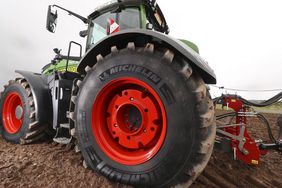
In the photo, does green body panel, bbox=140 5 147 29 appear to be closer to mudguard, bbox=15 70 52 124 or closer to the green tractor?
the green tractor

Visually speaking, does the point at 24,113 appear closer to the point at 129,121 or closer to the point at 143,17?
the point at 129,121

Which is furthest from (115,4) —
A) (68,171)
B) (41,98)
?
(68,171)

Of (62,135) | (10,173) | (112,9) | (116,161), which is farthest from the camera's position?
(112,9)

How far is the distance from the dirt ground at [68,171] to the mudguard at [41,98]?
1.41ft

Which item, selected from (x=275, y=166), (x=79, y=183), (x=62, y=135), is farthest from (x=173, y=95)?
(x=275, y=166)

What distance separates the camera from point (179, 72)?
70.8 inches

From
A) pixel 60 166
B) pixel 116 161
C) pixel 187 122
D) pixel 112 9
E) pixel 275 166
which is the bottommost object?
pixel 275 166

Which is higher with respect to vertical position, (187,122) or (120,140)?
(187,122)

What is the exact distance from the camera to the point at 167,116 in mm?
1767

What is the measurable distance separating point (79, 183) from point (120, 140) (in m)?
0.57

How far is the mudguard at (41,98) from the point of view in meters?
3.12

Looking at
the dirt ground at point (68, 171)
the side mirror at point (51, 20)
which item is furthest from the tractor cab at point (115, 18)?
the dirt ground at point (68, 171)

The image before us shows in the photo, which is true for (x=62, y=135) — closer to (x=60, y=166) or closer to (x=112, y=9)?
(x=60, y=166)

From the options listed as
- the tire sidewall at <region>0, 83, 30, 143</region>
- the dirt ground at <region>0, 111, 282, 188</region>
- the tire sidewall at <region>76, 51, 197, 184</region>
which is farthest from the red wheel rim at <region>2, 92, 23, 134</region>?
the tire sidewall at <region>76, 51, 197, 184</region>
